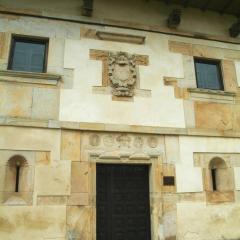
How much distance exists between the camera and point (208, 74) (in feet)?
24.9

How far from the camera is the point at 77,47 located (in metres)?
6.79

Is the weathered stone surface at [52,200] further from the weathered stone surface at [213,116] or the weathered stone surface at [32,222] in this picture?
the weathered stone surface at [213,116]

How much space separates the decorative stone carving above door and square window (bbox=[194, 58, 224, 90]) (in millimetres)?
1439

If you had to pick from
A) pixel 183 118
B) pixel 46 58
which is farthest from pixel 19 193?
pixel 183 118

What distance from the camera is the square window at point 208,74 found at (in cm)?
746

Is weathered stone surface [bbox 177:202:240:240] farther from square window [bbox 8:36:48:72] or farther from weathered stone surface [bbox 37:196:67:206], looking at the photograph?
square window [bbox 8:36:48:72]

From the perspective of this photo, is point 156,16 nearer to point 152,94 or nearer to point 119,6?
point 119,6

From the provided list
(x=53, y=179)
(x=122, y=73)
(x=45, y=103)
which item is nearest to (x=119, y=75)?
(x=122, y=73)

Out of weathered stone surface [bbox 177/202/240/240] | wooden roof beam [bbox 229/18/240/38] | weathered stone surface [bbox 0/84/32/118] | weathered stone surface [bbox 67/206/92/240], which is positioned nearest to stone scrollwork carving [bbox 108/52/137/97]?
weathered stone surface [bbox 0/84/32/118]

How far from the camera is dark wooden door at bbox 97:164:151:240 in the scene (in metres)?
6.11

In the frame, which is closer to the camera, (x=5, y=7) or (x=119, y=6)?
(x=5, y=7)

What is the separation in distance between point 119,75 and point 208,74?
90.2 inches

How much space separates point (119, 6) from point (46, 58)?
221cm

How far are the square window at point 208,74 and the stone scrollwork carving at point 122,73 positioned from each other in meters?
1.65
